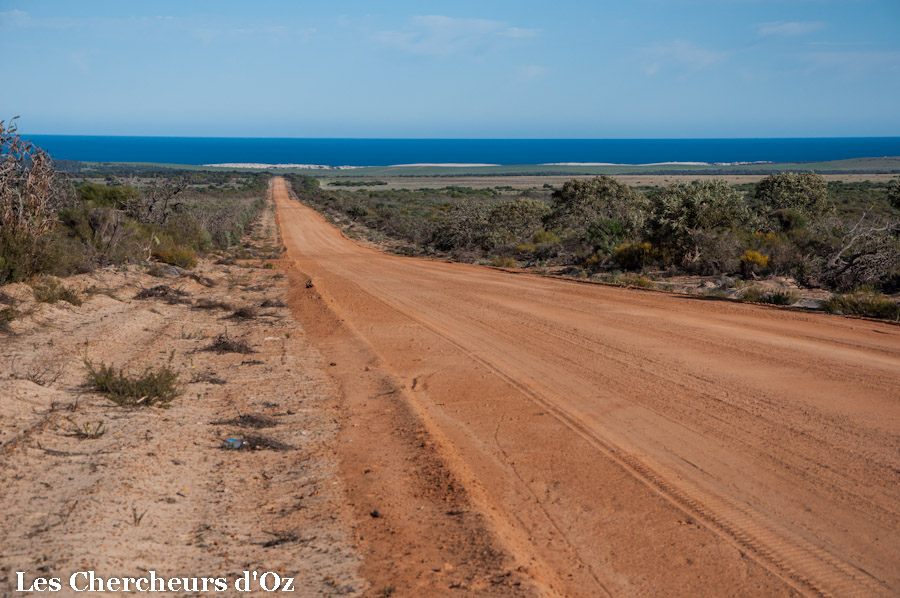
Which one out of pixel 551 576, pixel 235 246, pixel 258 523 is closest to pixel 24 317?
pixel 258 523

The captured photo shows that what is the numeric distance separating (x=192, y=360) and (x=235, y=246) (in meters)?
22.2

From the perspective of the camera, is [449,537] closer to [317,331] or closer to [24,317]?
[317,331]

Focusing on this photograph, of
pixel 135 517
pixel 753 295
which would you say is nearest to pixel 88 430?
→ pixel 135 517

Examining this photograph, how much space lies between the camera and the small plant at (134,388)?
26.0 ft

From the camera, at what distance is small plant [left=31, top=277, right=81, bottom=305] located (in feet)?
41.8

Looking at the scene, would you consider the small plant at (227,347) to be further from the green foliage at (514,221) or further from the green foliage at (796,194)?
the green foliage at (796,194)

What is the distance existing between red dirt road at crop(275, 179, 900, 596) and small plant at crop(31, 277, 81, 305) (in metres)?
4.60

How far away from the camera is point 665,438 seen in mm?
6988

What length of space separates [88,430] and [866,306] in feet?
44.1

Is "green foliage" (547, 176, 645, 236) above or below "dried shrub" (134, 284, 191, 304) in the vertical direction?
above

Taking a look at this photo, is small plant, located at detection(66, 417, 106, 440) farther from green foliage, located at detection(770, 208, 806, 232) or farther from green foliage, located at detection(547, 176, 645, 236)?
green foliage, located at detection(547, 176, 645, 236)

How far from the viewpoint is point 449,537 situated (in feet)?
16.4

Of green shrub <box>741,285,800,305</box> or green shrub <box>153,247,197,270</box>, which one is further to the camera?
green shrub <box>153,247,197,270</box>

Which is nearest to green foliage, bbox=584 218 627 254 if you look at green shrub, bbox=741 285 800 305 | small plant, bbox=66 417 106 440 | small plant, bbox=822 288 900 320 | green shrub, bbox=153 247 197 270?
green shrub, bbox=741 285 800 305
